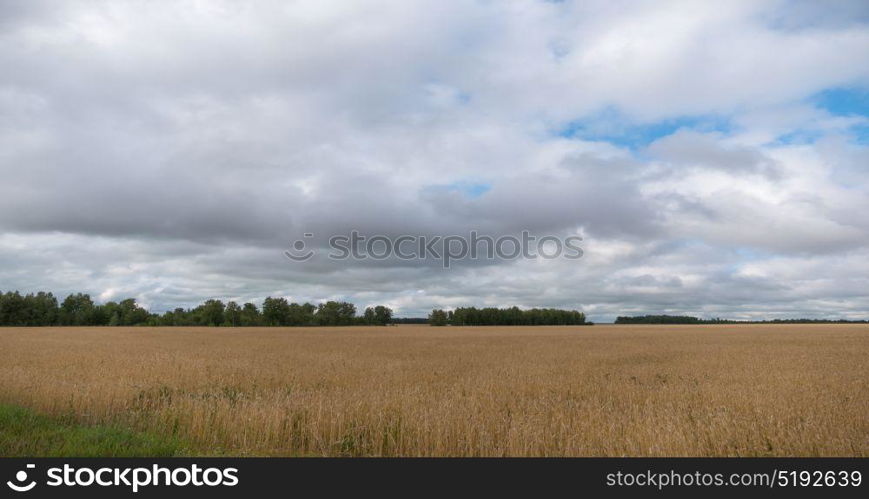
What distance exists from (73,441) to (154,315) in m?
192

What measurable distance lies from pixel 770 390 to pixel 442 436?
1357 centimetres

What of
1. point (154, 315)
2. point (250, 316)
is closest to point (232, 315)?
point (250, 316)

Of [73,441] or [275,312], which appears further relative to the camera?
[275,312]

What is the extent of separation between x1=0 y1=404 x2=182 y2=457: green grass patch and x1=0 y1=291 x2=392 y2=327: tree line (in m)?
164

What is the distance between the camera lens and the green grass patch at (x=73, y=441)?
1034 centimetres

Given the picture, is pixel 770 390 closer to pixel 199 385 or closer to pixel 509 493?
pixel 509 493

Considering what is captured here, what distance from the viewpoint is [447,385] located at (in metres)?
20.0

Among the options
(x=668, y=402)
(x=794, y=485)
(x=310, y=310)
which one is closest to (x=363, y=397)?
(x=668, y=402)

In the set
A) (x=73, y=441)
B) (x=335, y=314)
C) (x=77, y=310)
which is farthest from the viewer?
(x=335, y=314)

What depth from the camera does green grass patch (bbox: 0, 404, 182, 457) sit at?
1034cm

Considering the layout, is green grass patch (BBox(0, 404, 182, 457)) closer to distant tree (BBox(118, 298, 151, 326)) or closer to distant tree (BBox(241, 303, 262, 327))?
distant tree (BBox(241, 303, 262, 327))

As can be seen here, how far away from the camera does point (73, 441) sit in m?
11.0

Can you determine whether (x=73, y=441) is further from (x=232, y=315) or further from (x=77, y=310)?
(x=77, y=310)

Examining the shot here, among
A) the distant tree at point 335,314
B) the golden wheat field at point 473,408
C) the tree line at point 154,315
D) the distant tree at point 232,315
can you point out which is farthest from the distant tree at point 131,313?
the golden wheat field at point 473,408
